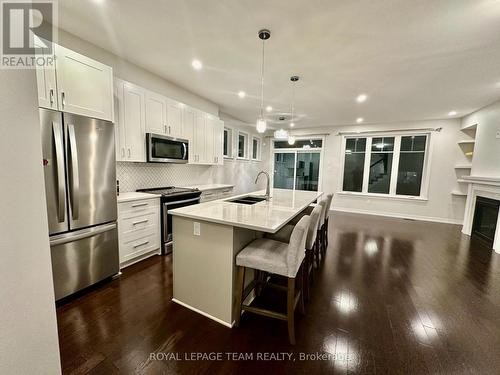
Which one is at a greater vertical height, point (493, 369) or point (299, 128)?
point (299, 128)

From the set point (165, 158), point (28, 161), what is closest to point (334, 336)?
point (28, 161)

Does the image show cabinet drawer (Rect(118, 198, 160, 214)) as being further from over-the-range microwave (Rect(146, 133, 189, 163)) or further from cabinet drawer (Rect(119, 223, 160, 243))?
over-the-range microwave (Rect(146, 133, 189, 163))

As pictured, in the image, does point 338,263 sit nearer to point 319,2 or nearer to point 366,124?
point 319,2

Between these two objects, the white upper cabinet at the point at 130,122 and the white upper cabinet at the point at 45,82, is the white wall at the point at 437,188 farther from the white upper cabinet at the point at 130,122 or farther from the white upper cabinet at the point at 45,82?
the white upper cabinet at the point at 45,82

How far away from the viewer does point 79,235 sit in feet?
6.86

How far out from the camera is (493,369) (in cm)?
149

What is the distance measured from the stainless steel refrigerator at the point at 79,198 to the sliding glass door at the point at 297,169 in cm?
626

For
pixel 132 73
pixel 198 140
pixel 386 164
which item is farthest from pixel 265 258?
pixel 386 164

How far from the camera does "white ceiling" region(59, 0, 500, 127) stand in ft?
6.34

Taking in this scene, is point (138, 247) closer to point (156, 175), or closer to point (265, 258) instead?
point (156, 175)

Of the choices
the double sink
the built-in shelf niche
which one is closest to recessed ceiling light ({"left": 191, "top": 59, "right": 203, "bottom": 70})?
the double sink

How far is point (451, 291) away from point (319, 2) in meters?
3.41

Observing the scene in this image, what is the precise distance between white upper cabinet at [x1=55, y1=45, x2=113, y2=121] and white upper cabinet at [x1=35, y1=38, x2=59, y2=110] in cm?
4

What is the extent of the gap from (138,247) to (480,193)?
21.5 feet
